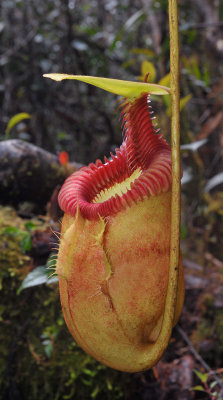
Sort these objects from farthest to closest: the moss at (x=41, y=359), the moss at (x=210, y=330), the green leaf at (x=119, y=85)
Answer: the moss at (x=210, y=330)
the moss at (x=41, y=359)
the green leaf at (x=119, y=85)

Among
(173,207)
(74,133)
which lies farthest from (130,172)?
(74,133)

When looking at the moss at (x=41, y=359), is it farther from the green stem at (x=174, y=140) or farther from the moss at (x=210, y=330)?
the green stem at (x=174, y=140)

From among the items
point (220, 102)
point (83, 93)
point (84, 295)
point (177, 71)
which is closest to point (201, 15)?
point (220, 102)

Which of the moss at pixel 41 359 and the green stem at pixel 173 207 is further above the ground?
the green stem at pixel 173 207

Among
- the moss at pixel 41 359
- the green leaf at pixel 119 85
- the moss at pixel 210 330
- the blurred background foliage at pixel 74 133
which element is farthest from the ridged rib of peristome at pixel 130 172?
the moss at pixel 210 330

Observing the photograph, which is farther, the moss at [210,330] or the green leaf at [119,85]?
the moss at [210,330]

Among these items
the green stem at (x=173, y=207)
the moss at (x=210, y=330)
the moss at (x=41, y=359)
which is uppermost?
the green stem at (x=173, y=207)

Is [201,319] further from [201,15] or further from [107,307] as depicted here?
[201,15]
